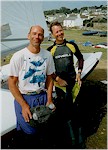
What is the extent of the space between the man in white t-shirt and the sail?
2312 millimetres

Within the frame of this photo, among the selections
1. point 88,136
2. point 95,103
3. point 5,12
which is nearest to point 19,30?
point 5,12

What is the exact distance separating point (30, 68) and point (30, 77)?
9 centimetres

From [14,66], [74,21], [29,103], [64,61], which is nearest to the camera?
[14,66]

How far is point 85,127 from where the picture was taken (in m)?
4.37

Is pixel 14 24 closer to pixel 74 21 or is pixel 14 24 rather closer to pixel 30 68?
pixel 30 68

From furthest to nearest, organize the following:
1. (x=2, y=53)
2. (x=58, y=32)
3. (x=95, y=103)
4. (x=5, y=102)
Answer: (x=95, y=103), (x=2, y=53), (x=5, y=102), (x=58, y=32)

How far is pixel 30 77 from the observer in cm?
253

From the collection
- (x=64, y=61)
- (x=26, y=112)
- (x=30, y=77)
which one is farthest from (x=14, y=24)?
(x=26, y=112)

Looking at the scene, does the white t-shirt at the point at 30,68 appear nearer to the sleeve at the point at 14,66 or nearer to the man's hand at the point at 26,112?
the sleeve at the point at 14,66

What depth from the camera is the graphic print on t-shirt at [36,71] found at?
2.51m

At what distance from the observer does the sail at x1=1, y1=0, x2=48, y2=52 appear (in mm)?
5020

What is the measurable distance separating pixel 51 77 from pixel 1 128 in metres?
0.84

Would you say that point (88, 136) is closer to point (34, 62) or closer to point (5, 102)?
point (5, 102)

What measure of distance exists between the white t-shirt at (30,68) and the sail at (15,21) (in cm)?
232
